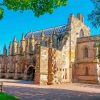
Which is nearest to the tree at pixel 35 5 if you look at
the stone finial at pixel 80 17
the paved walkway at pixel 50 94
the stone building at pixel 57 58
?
the paved walkway at pixel 50 94

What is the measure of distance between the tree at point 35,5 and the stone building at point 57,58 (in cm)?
2492

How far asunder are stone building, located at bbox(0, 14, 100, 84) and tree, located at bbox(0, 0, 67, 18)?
81.8 ft

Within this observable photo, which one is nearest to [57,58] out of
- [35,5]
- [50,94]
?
[50,94]

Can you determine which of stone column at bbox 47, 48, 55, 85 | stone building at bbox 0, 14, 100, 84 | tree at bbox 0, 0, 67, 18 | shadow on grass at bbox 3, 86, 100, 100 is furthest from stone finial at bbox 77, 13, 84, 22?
tree at bbox 0, 0, 67, 18

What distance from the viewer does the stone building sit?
38.9m

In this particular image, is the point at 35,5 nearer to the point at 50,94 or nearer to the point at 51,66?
the point at 50,94

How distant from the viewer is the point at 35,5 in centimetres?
1251

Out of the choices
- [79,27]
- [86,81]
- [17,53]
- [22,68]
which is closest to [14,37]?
[17,53]

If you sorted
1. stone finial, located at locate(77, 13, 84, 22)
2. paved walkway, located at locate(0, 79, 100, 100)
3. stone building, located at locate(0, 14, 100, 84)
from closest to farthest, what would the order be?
1. paved walkway, located at locate(0, 79, 100, 100)
2. stone building, located at locate(0, 14, 100, 84)
3. stone finial, located at locate(77, 13, 84, 22)

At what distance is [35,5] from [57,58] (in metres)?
30.2

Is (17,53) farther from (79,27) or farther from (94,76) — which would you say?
(94,76)

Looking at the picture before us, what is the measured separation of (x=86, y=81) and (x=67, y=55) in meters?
6.18

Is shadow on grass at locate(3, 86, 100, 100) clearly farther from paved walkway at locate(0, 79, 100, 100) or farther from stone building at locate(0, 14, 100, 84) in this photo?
stone building at locate(0, 14, 100, 84)

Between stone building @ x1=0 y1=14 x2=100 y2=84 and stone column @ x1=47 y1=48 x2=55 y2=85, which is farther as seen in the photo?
stone building @ x1=0 y1=14 x2=100 y2=84
